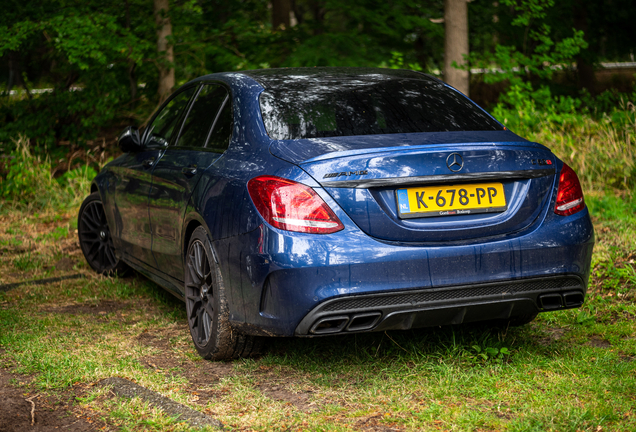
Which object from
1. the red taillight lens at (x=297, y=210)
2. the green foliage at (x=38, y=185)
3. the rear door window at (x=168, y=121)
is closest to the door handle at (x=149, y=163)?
the rear door window at (x=168, y=121)

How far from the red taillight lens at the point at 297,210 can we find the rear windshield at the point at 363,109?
18.9 inches

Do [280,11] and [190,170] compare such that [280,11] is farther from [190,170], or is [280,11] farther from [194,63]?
[190,170]

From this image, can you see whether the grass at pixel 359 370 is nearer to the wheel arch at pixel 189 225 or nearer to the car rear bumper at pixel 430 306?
the car rear bumper at pixel 430 306

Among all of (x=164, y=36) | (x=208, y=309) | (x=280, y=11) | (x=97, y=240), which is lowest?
(x=97, y=240)

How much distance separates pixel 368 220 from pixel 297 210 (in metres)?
0.32

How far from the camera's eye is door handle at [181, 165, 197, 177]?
160 inches

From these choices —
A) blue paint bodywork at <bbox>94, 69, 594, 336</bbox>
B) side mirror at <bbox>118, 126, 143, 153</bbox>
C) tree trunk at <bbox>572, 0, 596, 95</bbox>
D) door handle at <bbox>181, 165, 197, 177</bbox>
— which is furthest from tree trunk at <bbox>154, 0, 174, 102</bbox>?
tree trunk at <bbox>572, 0, 596, 95</bbox>

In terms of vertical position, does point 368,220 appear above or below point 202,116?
below

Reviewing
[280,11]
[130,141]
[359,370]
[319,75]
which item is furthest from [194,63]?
[359,370]

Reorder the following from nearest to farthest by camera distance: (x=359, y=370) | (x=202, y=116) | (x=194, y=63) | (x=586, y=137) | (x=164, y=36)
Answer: (x=359, y=370), (x=202, y=116), (x=586, y=137), (x=164, y=36), (x=194, y=63)

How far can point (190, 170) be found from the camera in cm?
411

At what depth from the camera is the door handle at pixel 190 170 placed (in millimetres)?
4063

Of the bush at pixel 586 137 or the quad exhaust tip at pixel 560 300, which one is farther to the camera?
the bush at pixel 586 137

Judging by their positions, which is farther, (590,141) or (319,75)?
(590,141)
